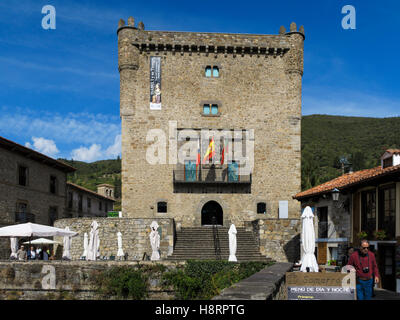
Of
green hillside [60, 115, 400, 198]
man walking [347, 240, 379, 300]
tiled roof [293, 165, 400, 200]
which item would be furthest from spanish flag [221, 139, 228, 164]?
green hillside [60, 115, 400, 198]

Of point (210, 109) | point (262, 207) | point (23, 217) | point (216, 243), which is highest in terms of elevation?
point (210, 109)

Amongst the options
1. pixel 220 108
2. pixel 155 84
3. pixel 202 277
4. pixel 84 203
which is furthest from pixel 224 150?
pixel 84 203

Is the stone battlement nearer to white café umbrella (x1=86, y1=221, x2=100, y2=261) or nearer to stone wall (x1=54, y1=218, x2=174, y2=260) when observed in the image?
stone wall (x1=54, y1=218, x2=174, y2=260)

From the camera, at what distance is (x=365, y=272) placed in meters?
9.36

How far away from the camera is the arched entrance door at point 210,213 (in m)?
30.7

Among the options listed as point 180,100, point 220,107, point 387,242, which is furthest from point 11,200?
point 387,242

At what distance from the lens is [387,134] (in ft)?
284

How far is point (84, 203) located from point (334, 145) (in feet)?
196

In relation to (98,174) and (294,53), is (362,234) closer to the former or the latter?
(294,53)

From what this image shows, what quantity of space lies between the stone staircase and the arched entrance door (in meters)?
2.22

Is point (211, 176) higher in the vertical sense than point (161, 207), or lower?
higher

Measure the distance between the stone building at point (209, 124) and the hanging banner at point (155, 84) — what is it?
0.07m
